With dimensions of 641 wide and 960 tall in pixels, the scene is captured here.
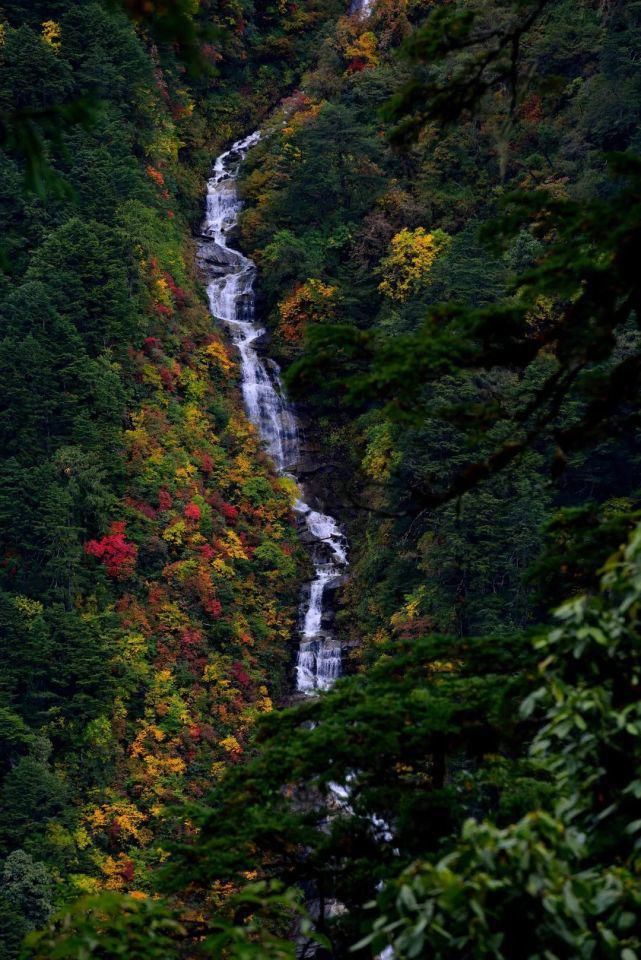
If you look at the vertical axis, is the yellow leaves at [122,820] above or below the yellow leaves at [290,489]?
below

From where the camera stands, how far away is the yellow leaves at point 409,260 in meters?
35.8

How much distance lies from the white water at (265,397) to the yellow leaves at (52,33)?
9.17 m

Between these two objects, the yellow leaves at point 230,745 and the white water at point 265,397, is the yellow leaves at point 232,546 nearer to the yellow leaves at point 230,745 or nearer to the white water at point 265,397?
the white water at point 265,397

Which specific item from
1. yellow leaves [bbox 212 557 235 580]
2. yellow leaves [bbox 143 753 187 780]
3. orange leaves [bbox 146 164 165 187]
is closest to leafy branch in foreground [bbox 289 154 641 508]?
yellow leaves [bbox 143 753 187 780]

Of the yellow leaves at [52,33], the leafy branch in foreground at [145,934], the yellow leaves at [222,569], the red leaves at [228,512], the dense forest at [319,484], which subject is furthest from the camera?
the yellow leaves at [52,33]

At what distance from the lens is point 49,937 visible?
516 centimetres

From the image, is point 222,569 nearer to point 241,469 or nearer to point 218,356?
point 241,469

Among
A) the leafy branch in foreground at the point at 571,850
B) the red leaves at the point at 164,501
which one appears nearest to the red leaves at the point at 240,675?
the red leaves at the point at 164,501

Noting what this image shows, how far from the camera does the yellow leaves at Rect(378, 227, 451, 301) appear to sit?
3584 centimetres

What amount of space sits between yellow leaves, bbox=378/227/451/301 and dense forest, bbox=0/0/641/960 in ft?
0.52

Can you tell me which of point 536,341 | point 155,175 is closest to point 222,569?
point 155,175

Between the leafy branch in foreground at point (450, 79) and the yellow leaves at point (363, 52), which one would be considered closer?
the leafy branch in foreground at point (450, 79)

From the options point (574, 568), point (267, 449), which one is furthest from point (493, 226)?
point (267, 449)

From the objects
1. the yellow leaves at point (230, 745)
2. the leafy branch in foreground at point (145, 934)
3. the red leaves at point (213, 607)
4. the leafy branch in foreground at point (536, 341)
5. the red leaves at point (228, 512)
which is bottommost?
the leafy branch in foreground at point (145, 934)
